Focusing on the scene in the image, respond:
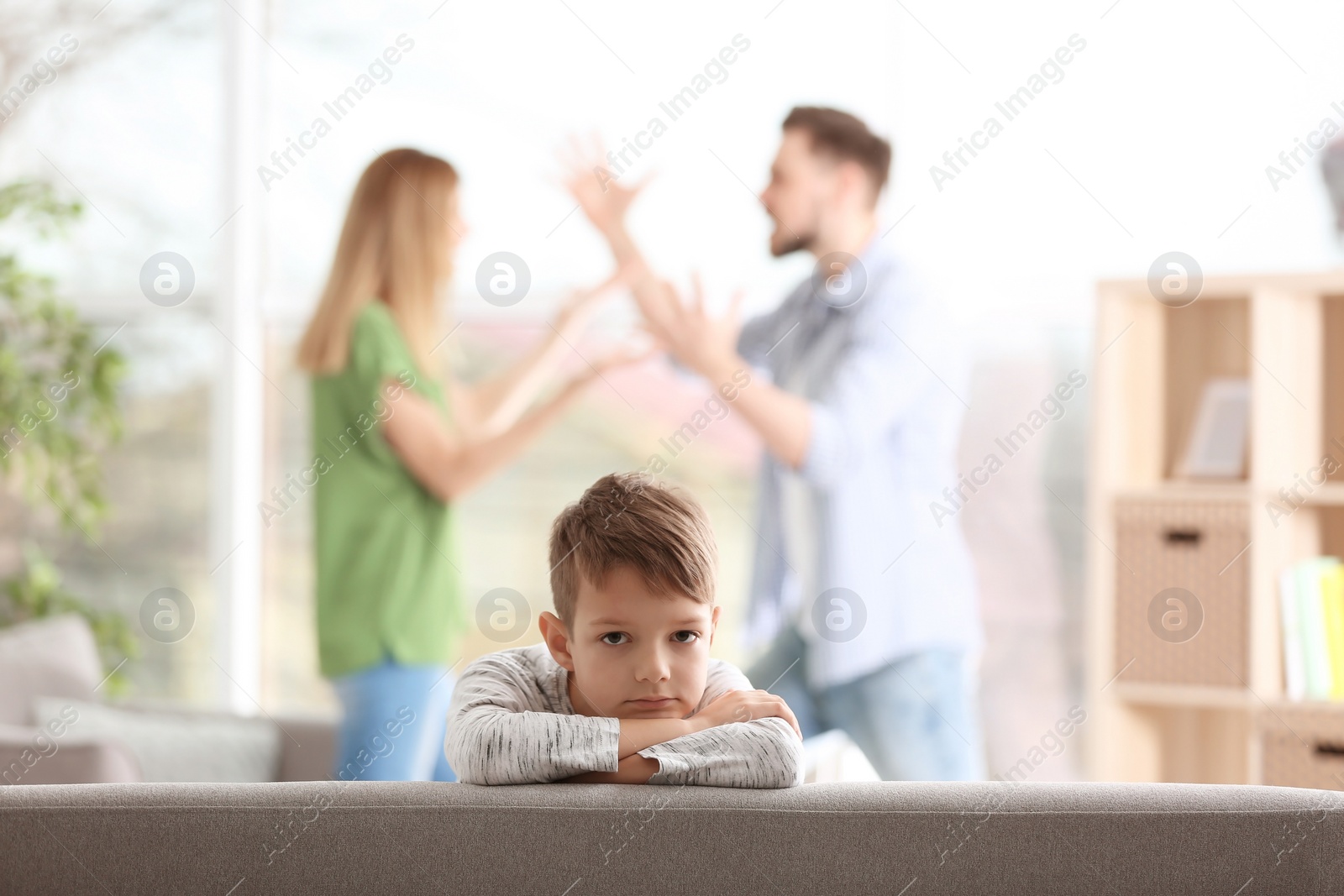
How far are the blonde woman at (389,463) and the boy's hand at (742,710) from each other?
1372 mm

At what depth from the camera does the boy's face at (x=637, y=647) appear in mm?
1106

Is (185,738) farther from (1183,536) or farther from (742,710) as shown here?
(1183,536)

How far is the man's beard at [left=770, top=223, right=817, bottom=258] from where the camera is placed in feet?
8.55

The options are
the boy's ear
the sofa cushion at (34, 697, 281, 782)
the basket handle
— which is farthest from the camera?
the basket handle

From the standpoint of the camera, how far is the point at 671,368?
10.1 feet

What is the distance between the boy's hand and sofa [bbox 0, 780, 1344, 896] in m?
0.14

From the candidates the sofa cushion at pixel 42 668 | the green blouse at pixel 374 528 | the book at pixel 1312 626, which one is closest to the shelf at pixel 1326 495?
the book at pixel 1312 626

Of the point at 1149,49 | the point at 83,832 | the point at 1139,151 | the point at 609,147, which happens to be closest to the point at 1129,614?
the point at 1139,151

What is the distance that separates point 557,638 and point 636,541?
0.51 feet

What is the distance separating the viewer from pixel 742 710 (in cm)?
106

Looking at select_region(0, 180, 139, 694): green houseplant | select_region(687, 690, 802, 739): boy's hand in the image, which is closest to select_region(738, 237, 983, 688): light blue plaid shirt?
select_region(687, 690, 802, 739): boy's hand

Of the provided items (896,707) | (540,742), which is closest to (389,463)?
(896,707)

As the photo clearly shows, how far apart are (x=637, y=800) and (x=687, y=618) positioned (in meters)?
0.25

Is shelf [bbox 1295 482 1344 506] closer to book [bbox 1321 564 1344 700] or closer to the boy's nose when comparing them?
book [bbox 1321 564 1344 700]
